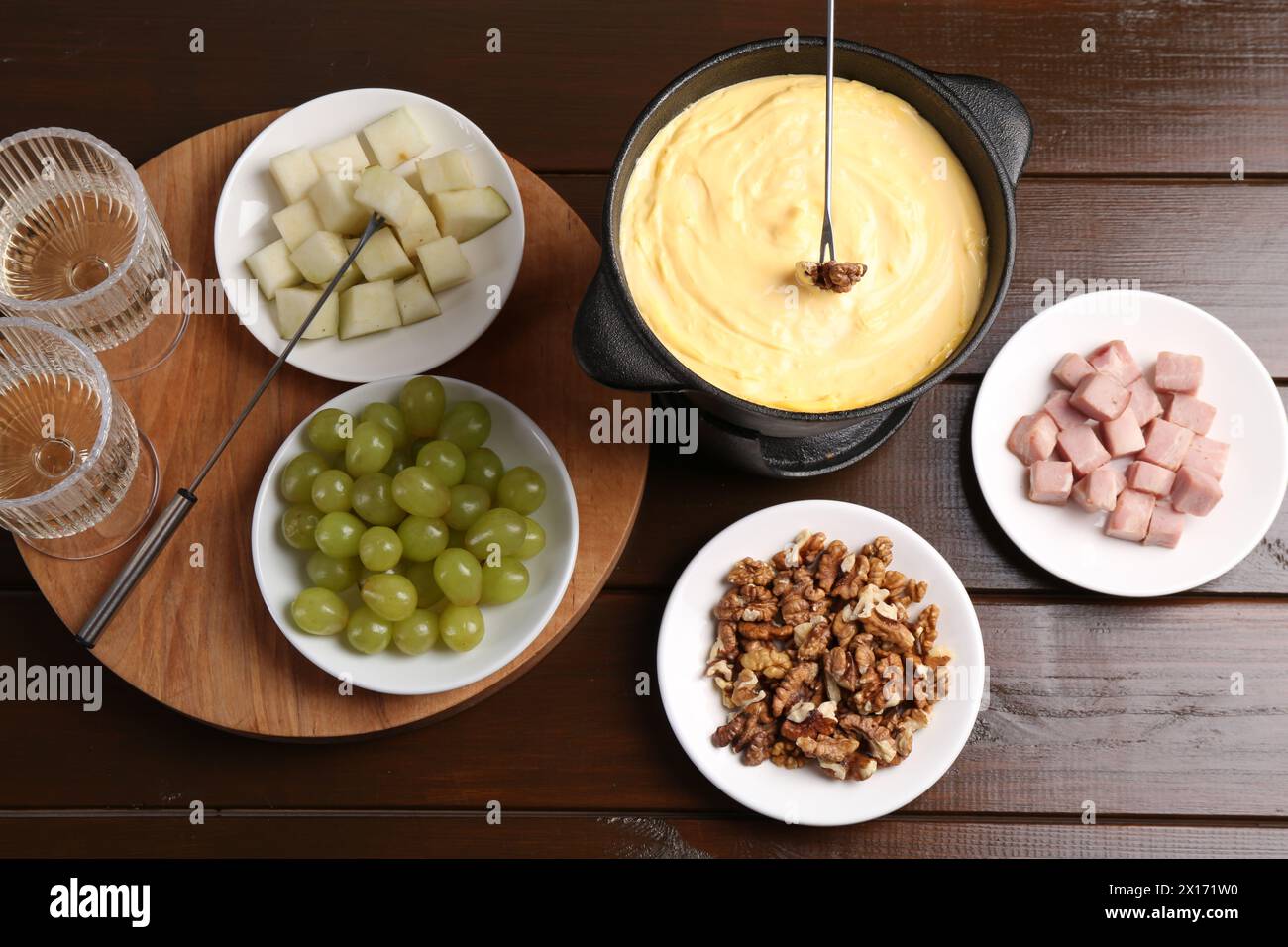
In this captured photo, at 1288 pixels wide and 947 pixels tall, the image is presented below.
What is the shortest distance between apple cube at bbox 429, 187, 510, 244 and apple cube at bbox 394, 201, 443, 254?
0.05 feet

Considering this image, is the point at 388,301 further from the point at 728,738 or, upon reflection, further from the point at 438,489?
the point at 728,738

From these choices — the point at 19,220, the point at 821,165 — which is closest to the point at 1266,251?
the point at 821,165

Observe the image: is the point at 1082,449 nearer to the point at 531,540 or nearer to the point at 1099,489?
the point at 1099,489

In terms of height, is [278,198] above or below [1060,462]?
above

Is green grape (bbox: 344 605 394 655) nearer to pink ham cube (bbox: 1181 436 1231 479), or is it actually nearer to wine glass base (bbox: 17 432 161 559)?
wine glass base (bbox: 17 432 161 559)

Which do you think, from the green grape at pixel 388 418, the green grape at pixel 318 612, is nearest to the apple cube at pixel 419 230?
the green grape at pixel 388 418

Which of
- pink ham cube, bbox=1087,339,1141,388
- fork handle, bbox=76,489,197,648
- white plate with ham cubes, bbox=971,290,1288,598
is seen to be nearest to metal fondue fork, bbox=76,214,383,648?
fork handle, bbox=76,489,197,648

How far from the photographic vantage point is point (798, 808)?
1.33 metres

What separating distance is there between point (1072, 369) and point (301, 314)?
0.97 metres

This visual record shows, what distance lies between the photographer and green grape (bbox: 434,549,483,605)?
123 centimetres

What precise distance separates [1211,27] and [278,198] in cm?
131

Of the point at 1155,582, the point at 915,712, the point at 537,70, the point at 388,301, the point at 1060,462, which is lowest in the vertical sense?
the point at 915,712

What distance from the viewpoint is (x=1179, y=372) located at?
142cm

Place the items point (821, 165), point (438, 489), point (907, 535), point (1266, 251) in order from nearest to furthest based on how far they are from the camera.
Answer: point (821, 165), point (438, 489), point (907, 535), point (1266, 251)
